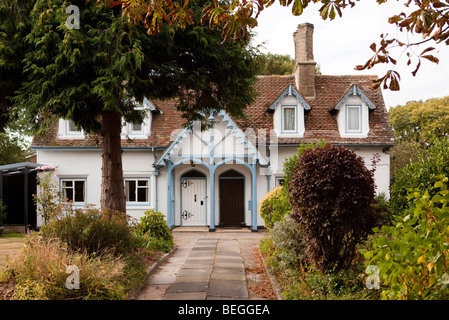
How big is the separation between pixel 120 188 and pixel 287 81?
576 inches

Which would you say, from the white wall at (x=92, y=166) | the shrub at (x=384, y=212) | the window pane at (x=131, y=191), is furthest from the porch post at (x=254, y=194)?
the shrub at (x=384, y=212)

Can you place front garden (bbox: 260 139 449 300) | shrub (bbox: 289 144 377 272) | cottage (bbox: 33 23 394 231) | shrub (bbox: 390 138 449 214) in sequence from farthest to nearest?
cottage (bbox: 33 23 394 231) < shrub (bbox: 390 138 449 214) < shrub (bbox: 289 144 377 272) < front garden (bbox: 260 139 449 300)

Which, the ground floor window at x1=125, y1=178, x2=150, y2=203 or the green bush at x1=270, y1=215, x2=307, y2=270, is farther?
the ground floor window at x1=125, y1=178, x2=150, y2=203

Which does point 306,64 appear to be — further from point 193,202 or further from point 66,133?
point 66,133

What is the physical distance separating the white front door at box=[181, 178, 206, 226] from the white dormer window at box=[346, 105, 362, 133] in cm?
815

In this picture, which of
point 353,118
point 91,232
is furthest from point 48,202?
point 353,118

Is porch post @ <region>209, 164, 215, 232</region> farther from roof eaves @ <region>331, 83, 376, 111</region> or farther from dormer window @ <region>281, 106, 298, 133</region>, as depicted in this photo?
roof eaves @ <region>331, 83, 376, 111</region>

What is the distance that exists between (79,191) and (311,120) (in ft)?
41.6

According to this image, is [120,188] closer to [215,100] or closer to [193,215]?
[215,100]

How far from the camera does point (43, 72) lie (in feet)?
27.3

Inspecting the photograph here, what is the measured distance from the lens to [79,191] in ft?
64.6

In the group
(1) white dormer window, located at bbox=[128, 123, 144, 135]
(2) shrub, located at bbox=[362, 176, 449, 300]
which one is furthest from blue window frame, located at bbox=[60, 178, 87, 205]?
(2) shrub, located at bbox=[362, 176, 449, 300]

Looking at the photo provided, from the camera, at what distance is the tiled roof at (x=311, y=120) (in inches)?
765

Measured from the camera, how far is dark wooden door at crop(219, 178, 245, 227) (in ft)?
64.8
